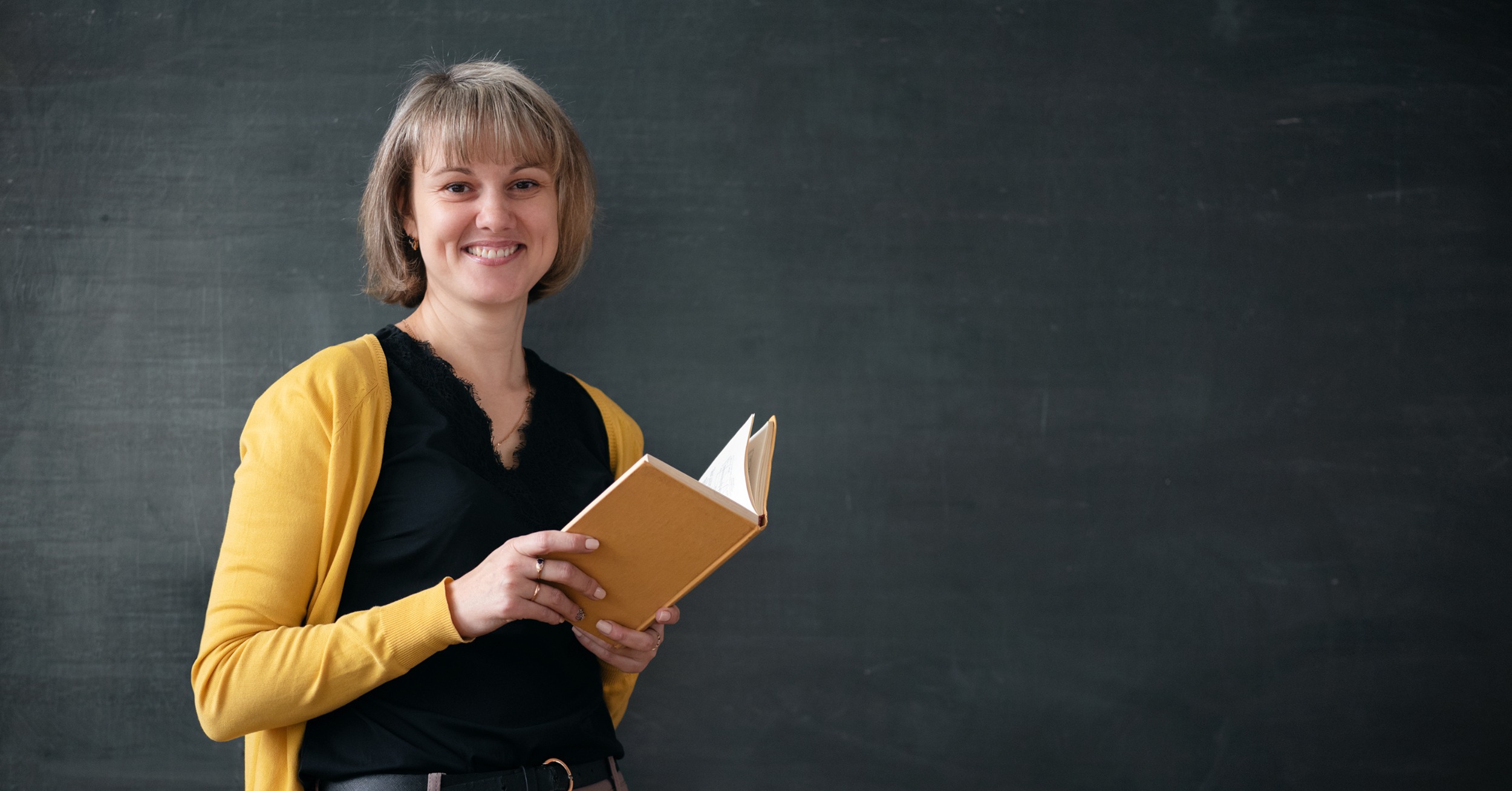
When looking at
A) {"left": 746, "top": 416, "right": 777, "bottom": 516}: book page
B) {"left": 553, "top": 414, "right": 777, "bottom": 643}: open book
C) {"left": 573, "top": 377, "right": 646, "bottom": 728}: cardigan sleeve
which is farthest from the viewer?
{"left": 573, "top": 377, "right": 646, "bottom": 728}: cardigan sleeve

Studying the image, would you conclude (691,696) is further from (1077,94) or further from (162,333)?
(1077,94)

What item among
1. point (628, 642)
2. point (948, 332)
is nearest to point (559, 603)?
point (628, 642)

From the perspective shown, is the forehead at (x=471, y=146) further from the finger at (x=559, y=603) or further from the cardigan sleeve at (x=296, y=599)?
the finger at (x=559, y=603)

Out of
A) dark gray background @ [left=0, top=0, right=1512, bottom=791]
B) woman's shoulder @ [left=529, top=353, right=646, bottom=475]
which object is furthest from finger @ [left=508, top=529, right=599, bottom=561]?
dark gray background @ [left=0, top=0, right=1512, bottom=791]

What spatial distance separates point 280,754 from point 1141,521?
1.44m

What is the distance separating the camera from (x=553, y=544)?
95 centimetres

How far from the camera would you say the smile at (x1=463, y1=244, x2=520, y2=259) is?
1.24 m

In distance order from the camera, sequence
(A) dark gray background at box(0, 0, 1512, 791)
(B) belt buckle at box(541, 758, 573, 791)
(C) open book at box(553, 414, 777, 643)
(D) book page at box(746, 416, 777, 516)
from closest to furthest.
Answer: (C) open book at box(553, 414, 777, 643)
(D) book page at box(746, 416, 777, 516)
(B) belt buckle at box(541, 758, 573, 791)
(A) dark gray background at box(0, 0, 1512, 791)

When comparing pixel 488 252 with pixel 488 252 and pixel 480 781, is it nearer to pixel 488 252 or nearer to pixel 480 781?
pixel 488 252

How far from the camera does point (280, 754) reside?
A: 42.2 inches

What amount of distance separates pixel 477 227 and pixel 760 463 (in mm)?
517

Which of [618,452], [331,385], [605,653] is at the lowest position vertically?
[605,653]

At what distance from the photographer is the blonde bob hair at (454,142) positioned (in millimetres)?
1225

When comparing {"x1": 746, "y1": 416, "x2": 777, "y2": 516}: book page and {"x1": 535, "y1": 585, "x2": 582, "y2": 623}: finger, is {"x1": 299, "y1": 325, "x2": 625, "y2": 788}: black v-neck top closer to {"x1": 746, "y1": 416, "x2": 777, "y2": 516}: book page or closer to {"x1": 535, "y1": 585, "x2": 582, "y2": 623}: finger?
{"x1": 535, "y1": 585, "x2": 582, "y2": 623}: finger
